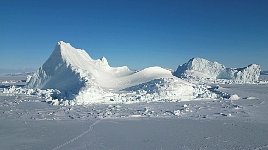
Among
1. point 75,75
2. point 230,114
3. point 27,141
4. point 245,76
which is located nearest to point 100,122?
point 27,141

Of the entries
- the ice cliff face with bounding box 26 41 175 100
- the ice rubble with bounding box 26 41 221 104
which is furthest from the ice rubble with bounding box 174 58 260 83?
the ice rubble with bounding box 26 41 221 104

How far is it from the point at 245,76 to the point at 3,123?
42.3 meters

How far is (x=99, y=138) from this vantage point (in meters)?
11.5

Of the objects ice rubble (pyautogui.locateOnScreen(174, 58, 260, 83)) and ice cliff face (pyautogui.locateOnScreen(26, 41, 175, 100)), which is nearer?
ice cliff face (pyautogui.locateOnScreen(26, 41, 175, 100))

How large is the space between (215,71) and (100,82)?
31.4m

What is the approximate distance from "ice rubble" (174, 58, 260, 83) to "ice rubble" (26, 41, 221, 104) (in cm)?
2272

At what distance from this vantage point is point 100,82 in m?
25.5

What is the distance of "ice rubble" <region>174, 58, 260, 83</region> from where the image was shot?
164 ft

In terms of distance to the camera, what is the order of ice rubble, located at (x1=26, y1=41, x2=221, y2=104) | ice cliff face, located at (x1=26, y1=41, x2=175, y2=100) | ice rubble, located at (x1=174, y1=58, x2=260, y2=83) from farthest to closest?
1. ice rubble, located at (x1=174, y1=58, x2=260, y2=83)
2. ice cliff face, located at (x1=26, y1=41, x2=175, y2=100)
3. ice rubble, located at (x1=26, y1=41, x2=221, y2=104)

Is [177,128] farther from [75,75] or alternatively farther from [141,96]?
[75,75]

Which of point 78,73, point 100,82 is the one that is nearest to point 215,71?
point 100,82

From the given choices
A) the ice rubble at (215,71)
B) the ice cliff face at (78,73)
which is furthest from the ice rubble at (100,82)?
the ice rubble at (215,71)

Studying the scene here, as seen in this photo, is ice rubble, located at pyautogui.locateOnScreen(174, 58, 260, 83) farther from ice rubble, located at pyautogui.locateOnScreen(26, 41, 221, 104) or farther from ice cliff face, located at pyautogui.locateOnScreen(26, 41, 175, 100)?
ice rubble, located at pyautogui.locateOnScreen(26, 41, 221, 104)

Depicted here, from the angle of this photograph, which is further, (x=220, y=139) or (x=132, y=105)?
(x=132, y=105)
